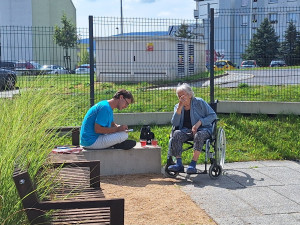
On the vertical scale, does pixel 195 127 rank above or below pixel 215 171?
above

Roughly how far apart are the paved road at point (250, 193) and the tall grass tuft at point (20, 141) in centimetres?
203

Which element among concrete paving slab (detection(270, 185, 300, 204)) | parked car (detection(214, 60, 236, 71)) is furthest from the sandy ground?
parked car (detection(214, 60, 236, 71))

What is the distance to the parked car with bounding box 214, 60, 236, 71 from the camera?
9785 millimetres

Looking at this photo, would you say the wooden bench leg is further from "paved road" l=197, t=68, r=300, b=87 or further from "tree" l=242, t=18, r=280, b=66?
"tree" l=242, t=18, r=280, b=66

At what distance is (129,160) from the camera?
6.84 metres

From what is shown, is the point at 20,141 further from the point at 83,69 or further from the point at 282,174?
the point at 83,69

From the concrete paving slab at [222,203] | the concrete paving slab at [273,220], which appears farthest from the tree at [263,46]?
the concrete paving slab at [273,220]

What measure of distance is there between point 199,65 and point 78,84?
2.75 meters

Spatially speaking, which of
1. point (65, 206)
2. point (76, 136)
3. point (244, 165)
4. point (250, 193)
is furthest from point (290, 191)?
point (65, 206)

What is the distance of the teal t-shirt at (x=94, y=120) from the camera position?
21.2 ft

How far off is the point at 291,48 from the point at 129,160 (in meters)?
5.18

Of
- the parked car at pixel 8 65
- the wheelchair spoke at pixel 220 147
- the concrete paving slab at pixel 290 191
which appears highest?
the parked car at pixel 8 65

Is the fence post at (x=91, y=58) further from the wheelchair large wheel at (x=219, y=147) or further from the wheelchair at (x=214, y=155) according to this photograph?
the wheelchair large wheel at (x=219, y=147)

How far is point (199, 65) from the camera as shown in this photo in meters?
10.1
